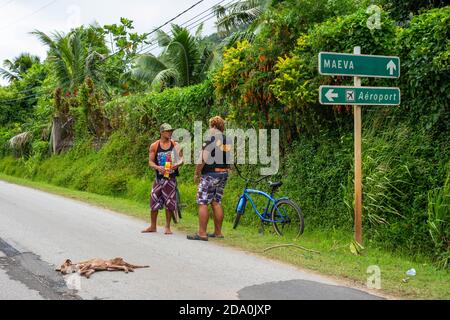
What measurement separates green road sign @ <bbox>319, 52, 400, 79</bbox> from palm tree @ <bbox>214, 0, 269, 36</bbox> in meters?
14.9

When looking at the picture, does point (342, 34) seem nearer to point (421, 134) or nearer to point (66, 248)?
point (421, 134)

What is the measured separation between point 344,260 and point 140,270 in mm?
2784

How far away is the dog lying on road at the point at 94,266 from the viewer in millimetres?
6449

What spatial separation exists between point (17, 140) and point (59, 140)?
16.6ft

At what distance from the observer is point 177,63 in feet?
74.7

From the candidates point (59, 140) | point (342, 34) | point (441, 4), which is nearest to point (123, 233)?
point (342, 34)

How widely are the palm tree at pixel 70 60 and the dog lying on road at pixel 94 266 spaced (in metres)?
20.8

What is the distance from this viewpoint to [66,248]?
8.02 meters

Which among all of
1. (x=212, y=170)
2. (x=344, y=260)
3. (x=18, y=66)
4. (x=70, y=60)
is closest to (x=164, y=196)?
(x=212, y=170)

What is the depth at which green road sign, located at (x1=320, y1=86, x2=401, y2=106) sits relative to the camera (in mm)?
7516

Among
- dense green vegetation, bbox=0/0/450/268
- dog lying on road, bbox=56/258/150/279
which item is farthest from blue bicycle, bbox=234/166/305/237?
dog lying on road, bbox=56/258/150/279

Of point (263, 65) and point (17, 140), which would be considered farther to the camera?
point (17, 140)

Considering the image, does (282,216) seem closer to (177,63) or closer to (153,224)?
(153,224)

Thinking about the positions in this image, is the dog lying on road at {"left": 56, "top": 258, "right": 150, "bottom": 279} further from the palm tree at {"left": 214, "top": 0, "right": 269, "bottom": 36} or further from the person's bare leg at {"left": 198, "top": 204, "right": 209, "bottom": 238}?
the palm tree at {"left": 214, "top": 0, "right": 269, "bottom": 36}
